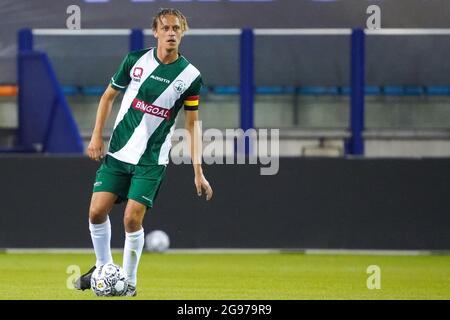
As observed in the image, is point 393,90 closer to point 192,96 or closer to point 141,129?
point 192,96

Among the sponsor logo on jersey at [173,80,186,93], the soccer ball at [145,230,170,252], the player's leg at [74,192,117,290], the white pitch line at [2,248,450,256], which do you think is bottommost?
the white pitch line at [2,248,450,256]

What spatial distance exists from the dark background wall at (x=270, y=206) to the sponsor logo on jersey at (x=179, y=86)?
563cm

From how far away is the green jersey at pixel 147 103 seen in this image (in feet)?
36.0

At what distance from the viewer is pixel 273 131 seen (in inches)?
666

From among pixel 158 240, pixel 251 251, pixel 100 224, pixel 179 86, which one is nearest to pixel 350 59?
pixel 251 251

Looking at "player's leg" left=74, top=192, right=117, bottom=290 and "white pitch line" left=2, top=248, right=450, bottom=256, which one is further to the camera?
"white pitch line" left=2, top=248, right=450, bottom=256

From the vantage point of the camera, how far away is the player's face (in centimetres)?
1079

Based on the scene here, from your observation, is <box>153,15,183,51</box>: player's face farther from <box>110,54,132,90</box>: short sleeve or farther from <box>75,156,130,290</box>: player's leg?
<box>75,156,130,290</box>: player's leg

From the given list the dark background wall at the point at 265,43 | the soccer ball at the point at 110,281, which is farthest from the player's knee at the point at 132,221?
the dark background wall at the point at 265,43

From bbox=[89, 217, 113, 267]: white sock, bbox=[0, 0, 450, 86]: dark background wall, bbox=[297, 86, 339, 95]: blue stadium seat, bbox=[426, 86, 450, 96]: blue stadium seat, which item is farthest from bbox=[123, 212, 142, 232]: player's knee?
bbox=[426, 86, 450, 96]: blue stadium seat

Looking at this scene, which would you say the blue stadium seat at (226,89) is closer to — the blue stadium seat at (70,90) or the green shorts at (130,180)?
the blue stadium seat at (70,90)

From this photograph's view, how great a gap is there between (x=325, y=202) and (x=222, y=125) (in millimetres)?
1594

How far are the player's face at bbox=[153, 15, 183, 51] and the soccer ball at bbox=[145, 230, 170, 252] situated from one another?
6.07 meters

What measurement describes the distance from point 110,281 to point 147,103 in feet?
4.56
